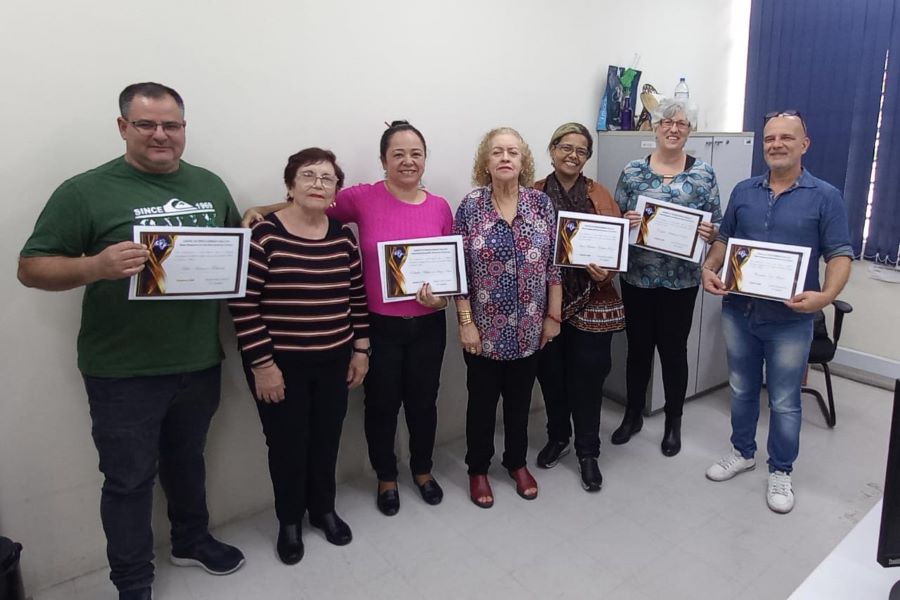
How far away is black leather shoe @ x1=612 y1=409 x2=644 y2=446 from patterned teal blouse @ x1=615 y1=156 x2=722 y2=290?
751 millimetres

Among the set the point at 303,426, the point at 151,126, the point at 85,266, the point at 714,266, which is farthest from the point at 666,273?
the point at 85,266

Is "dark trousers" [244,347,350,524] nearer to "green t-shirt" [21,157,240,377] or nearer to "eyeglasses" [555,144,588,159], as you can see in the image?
"green t-shirt" [21,157,240,377]

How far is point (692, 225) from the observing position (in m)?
2.35

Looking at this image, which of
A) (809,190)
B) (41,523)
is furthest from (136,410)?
(809,190)

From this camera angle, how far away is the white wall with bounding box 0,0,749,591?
68.9 inches

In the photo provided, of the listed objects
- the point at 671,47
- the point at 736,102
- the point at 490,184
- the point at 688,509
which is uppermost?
the point at 671,47

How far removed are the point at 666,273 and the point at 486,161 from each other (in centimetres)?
94

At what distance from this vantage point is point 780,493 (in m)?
2.36

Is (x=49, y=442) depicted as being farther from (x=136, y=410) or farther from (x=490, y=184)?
(x=490, y=184)

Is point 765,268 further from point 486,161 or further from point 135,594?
point 135,594

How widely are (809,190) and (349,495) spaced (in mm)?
2153

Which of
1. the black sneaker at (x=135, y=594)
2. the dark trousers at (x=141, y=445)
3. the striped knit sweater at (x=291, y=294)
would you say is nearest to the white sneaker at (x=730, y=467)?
the striped knit sweater at (x=291, y=294)

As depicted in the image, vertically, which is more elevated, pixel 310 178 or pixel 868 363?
pixel 310 178

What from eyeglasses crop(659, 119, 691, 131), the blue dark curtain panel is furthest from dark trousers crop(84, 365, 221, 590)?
the blue dark curtain panel
